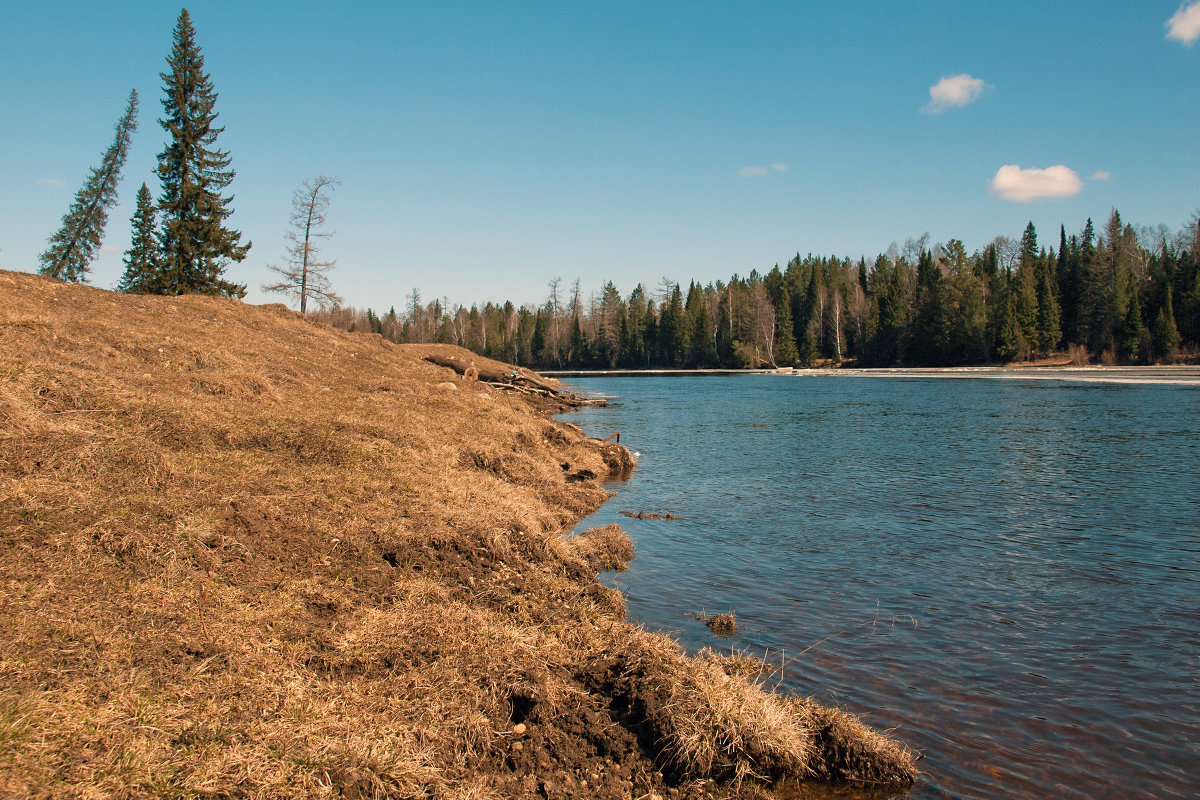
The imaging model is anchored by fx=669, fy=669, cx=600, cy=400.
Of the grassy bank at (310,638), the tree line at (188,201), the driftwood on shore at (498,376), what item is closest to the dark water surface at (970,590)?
the grassy bank at (310,638)

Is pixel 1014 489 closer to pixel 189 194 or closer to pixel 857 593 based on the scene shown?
pixel 857 593

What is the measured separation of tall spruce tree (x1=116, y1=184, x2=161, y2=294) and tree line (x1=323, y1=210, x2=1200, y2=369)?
1329 cm

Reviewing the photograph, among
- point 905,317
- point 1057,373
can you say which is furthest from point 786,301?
point 1057,373

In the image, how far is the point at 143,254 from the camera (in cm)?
3753

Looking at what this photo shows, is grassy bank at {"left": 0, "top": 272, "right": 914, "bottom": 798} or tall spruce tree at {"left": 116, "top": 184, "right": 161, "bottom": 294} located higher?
tall spruce tree at {"left": 116, "top": 184, "right": 161, "bottom": 294}

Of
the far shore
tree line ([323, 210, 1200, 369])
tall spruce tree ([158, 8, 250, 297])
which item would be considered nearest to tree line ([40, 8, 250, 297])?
tall spruce tree ([158, 8, 250, 297])

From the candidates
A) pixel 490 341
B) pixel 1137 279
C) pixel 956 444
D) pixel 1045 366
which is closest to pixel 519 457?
pixel 956 444

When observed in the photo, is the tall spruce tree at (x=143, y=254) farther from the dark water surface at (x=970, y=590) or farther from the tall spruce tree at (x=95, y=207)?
the dark water surface at (x=970, y=590)

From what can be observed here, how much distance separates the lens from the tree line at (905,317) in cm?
7575

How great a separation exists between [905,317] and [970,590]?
3814 inches

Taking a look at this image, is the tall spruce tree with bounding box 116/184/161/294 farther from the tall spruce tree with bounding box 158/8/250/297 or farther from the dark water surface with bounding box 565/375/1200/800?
the dark water surface with bounding box 565/375/1200/800

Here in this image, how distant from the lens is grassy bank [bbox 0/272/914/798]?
3.92 meters

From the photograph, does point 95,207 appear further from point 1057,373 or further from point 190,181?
point 1057,373

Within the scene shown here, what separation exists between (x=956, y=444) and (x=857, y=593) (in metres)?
18.0
